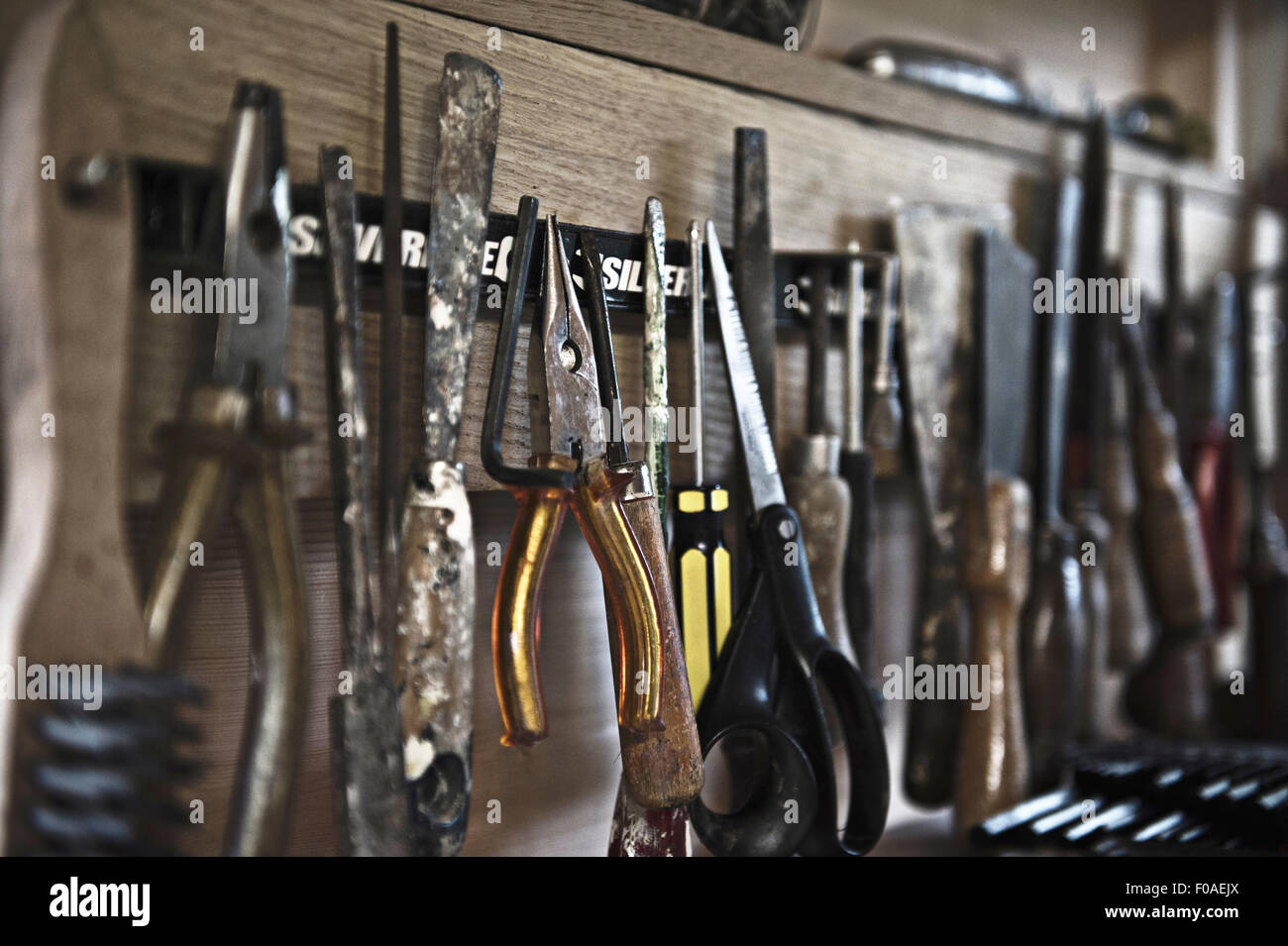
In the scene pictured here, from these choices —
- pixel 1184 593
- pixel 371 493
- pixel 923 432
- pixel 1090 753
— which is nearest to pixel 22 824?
pixel 371 493

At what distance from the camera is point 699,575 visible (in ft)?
1.79

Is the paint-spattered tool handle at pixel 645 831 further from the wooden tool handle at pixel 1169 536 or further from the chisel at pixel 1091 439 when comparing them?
the wooden tool handle at pixel 1169 536

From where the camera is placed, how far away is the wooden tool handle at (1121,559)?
876mm

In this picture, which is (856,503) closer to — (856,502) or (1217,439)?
(856,502)

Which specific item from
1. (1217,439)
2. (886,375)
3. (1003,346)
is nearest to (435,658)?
(886,375)

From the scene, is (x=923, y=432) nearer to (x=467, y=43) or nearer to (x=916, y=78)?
(x=916, y=78)

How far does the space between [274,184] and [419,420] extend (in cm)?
14

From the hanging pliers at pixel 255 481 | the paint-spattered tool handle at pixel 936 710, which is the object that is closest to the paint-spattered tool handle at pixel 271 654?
the hanging pliers at pixel 255 481

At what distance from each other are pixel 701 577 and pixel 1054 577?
0.40 meters

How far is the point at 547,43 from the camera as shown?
1.79ft

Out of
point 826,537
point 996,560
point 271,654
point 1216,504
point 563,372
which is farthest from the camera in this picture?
point 1216,504

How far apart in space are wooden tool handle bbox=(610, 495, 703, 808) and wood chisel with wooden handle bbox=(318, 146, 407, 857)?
5.1 inches

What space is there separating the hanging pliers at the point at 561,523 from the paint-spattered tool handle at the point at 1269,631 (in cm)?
79

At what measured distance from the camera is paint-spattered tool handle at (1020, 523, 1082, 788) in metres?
0.75
